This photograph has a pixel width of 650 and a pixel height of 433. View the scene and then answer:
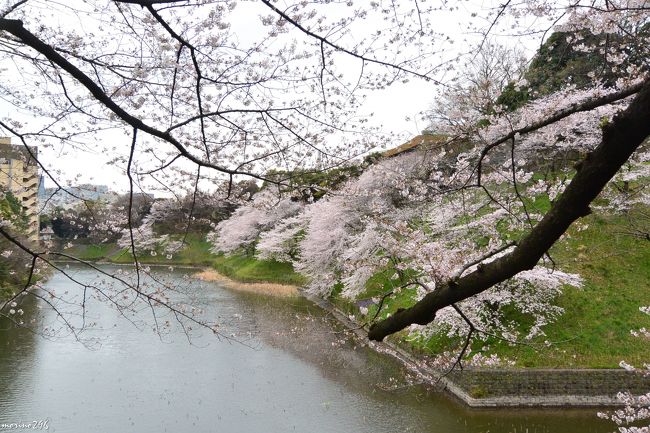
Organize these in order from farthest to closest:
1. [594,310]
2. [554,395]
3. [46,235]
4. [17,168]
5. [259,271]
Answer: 1. [259,271]
2. [594,310]
3. [46,235]
4. [554,395]
5. [17,168]

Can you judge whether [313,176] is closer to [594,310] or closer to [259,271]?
[594,310]

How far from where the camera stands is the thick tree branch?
1.39 metres

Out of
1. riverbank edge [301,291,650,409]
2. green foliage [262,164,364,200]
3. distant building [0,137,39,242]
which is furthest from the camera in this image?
riverbank edge [301,291,650,409]

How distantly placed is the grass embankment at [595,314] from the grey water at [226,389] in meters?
1.18

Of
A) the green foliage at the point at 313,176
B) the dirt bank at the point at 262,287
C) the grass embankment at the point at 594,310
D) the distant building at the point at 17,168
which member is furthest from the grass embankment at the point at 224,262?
the green foliage at the point at 313,176

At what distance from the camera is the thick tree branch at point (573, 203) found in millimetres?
1392

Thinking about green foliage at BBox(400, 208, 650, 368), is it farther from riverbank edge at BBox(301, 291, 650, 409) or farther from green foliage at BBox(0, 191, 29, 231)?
green foliage at BBox(0, 191, 29, 231)

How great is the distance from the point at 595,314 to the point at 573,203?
30.8ft

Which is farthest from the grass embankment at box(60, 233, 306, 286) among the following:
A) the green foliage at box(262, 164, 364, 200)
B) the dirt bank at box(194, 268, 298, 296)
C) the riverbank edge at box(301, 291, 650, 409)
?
the green foliage at box(262, 164, 364, 200)

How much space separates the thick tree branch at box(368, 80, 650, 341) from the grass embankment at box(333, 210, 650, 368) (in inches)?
258

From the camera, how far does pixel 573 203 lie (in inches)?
60.5

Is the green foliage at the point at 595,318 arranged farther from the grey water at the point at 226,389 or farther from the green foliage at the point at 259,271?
the green foliage at the point at 259,271

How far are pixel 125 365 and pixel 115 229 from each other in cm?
537

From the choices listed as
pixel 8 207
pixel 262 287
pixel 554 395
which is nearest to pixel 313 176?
pixel 554 395
